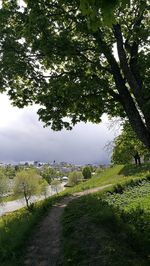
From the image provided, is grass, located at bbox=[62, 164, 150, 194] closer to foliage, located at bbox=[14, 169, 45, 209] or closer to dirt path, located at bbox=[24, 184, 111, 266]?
dirt path, located at bbox=[24, 184, 111, 266]

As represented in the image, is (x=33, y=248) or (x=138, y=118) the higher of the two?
(x=138, y=118)

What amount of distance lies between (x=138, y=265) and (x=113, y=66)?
11.7 metres

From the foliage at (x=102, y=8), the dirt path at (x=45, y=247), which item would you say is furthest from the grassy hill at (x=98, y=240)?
the foliage at (x=102, y=8)

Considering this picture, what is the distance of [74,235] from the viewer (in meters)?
14.8

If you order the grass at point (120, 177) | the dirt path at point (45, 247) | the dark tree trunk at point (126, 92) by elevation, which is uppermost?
the dark tree trunk at point (126, 92)

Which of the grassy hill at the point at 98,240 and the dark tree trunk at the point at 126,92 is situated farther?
the dark tree trunk at the point at 126,92

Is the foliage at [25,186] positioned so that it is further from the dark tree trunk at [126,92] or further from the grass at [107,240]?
the grass at [107,240]

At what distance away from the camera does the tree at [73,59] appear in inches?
729

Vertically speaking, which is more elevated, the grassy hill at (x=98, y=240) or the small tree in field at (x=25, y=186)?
the small tree in field at (x=25, y=186)

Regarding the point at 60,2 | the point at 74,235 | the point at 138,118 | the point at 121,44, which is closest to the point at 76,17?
the point at 60,2

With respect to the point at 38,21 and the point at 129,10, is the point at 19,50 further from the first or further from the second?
the point at 129,10

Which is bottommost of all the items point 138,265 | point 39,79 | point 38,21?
point 138,265

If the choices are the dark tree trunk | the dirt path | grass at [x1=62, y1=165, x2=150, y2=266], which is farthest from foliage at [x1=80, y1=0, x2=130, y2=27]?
the dark tree trunk

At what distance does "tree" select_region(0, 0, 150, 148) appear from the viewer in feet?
60.7
